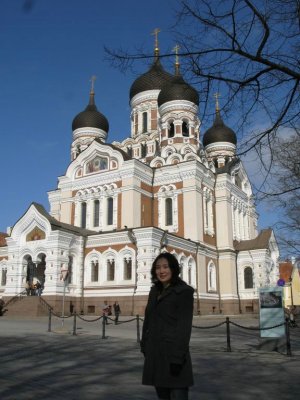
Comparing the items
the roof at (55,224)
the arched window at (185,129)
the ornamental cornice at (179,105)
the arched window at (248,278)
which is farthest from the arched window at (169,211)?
the ornamental cornice at (179,105)

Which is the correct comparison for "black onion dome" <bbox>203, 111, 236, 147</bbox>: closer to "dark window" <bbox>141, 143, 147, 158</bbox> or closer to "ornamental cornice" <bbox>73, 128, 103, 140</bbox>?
"dark window" <bbox>141, 143, 147, 158</bbox>

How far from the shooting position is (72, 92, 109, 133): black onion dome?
149 ft

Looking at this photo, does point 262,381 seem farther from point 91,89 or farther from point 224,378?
point 91,89

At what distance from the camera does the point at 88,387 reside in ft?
23.1

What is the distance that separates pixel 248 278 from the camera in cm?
3750

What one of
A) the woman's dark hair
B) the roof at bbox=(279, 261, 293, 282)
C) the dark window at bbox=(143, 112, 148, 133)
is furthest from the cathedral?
the woman's dark hair

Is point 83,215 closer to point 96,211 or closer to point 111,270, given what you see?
point 96,211

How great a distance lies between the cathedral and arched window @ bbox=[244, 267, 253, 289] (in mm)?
75

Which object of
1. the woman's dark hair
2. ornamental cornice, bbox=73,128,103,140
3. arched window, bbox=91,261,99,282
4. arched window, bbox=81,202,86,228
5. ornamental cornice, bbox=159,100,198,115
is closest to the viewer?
the woman's dark hair

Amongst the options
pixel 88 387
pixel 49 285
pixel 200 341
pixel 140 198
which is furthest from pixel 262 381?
pixel 140 198

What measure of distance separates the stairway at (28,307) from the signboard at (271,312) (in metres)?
16.8

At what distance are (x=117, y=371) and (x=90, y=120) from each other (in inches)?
1532

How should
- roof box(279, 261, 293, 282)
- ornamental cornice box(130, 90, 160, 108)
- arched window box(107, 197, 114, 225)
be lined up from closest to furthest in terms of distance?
arched window box(107, 197, 114, 225) < ornamental cornice box(130, 90, 160, 108) < roof box(279, 261, 293, 282)

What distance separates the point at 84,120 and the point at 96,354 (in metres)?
36.9
